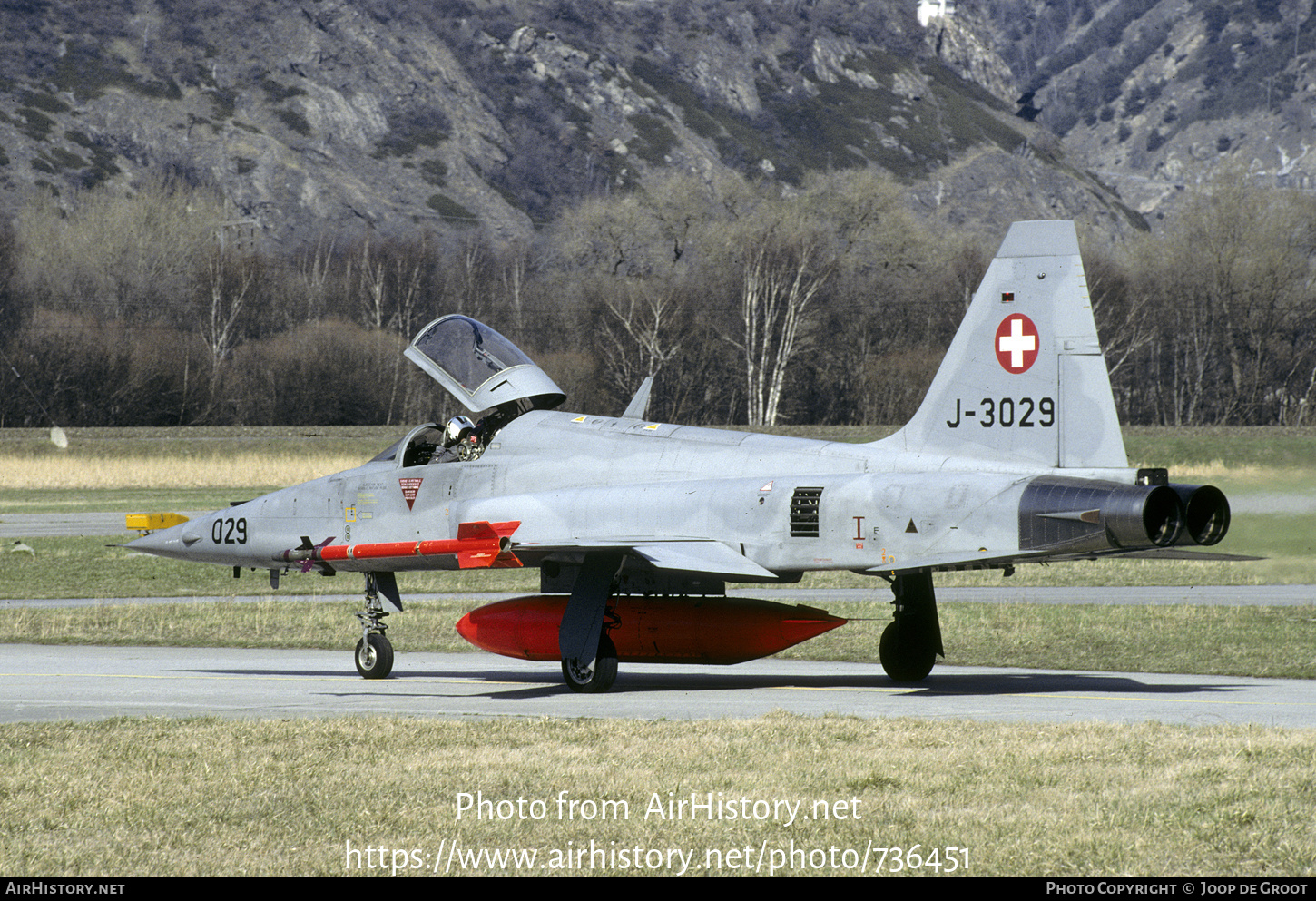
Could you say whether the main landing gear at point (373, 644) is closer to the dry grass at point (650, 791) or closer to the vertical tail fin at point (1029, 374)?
the dry grass at point (650, 791)

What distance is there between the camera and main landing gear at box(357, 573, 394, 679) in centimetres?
1416

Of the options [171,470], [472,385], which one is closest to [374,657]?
[472,385]

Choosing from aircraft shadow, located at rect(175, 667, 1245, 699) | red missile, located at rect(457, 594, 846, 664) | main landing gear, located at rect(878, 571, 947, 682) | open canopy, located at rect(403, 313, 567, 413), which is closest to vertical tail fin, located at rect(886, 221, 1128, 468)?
main landing gear, located at rect(878, 571, 947, 682)

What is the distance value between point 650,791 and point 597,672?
4957 mm

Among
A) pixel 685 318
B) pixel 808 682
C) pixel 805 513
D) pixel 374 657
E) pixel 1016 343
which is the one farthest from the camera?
pixel 685 318

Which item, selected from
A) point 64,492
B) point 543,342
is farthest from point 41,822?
point 543,342

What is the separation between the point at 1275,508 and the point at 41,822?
431 inches

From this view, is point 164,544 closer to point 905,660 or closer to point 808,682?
point 808,682

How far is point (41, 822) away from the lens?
7555 millimetres

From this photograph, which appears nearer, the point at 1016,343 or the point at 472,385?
the point at 1016,343

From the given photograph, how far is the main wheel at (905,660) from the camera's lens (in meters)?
13.3

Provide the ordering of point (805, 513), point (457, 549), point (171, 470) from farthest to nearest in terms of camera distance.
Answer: point (171, 470), point (457, 549), point (805, 513)

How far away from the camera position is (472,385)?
14.2 metres
